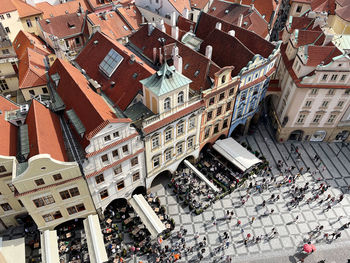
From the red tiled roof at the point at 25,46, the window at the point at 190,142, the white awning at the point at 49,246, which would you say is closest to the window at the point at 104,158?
the white awning at the point at 49,246

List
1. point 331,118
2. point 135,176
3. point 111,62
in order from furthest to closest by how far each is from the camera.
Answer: point 331,118 < point 111,62 < point 135,176

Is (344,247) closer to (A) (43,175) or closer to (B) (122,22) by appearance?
(A) (43,175)

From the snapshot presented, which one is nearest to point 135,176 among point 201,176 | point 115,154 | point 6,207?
point 115,154

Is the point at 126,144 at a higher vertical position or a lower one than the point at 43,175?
higher

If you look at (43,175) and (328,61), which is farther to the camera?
(328,61)

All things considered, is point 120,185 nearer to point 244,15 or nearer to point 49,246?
point 49,246

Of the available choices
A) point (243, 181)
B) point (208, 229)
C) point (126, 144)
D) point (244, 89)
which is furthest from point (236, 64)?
point (208, 229)

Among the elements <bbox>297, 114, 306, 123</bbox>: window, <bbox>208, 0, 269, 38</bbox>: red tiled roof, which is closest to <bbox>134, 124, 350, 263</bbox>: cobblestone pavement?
<bbox>297, 114, 306, 123</bbox>: window
